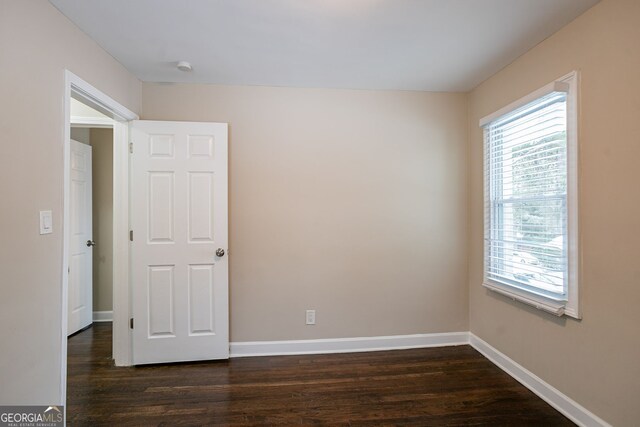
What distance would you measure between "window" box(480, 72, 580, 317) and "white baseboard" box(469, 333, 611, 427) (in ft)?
1.78

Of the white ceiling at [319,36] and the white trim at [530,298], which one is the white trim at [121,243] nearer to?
the white ceiling at [319,36]

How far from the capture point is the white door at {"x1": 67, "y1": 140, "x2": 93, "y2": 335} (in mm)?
2914

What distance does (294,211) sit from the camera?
2.49 metres

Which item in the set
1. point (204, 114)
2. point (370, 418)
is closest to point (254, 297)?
point (370, 418)

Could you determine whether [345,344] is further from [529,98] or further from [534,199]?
[529,98]

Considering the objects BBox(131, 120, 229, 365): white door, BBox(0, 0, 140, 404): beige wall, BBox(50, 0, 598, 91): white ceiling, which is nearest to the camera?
BBox(0, 0, 140, 404): beige wall

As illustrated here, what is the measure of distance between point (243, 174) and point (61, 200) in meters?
1.24

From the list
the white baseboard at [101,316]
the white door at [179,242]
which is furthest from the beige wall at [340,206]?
the white baseboard at [101,316]

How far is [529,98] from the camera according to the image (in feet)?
6.17

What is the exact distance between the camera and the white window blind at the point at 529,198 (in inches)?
68.7

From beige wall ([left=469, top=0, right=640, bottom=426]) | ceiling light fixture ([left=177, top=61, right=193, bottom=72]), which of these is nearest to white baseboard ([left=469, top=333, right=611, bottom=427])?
beige wall ([left=469, top=0, right=640, bottom=426])

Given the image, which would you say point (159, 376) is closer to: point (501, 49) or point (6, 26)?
point (6, 26)

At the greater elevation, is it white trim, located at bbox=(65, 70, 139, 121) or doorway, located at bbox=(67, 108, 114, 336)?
white trim, located at bbox=(65, 70, 139, 121)

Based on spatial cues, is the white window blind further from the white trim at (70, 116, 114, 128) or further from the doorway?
the doorway
